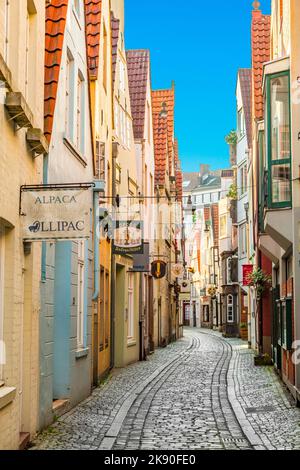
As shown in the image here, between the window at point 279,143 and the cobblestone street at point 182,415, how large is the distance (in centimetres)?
401

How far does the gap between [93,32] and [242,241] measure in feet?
85.6

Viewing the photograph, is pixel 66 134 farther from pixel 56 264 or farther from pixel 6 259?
pixel 6 259

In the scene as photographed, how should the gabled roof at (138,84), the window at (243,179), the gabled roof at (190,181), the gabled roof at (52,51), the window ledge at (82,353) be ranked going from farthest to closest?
the gabled roof at (190,181) < the window at (243,179) < the gabled roof at (138,84) < the window ledge at (82,353) < the gabled roof at (52,51)

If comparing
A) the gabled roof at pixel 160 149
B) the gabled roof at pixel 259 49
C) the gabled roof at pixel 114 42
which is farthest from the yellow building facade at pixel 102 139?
the gabled roof at pixel 160 149

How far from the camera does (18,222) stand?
9.11 meters

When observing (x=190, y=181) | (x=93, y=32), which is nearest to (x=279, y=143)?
(x=93, y=32)

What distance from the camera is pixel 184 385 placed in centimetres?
1842

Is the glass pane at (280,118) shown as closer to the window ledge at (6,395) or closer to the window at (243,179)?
the window ledge at (6,395)

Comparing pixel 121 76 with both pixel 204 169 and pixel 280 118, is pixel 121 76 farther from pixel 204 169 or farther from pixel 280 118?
pixel 204 169

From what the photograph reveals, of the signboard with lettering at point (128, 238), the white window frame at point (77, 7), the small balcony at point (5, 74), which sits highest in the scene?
the white window frame at point (77, 7)

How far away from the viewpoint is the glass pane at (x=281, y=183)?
50.7 feet

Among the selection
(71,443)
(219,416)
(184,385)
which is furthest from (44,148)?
(184,385)

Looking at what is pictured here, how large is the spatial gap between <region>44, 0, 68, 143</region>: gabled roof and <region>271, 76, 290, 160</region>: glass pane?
203 inches

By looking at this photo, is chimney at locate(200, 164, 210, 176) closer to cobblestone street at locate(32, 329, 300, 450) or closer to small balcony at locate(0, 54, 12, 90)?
cobblestone street at locate(32, 329, 300, 450)
